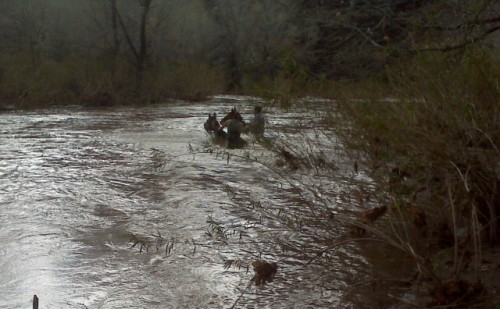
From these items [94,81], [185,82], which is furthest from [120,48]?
[185,82]

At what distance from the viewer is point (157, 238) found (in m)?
9.70

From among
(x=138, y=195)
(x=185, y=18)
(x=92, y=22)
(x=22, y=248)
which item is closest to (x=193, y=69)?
(x=185, y=18)

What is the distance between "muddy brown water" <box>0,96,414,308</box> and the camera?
7.59m

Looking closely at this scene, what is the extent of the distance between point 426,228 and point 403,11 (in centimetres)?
275

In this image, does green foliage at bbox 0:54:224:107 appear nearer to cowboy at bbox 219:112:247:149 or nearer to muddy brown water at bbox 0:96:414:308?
muddy brown water at bbox 0:96:414:308

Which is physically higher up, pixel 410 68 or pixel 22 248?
pixel 410 68

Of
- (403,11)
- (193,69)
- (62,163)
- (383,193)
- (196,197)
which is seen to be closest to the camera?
(383,193)

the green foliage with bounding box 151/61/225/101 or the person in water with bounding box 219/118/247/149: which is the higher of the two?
the green foliage with bounding box 151/61/225/101

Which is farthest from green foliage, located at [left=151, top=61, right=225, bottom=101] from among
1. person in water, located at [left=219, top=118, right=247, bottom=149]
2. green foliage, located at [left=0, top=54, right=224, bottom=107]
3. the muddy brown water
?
person in water, located at [left=219, top=118, right=247, bottom=149]

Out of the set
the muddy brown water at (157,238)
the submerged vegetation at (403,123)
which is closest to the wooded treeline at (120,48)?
the muddy brown water at (157,238)

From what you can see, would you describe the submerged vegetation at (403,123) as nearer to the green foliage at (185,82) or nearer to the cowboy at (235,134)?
the cowboy at (235,134)

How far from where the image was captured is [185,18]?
147ft

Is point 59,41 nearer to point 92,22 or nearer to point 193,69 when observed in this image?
point 92,22

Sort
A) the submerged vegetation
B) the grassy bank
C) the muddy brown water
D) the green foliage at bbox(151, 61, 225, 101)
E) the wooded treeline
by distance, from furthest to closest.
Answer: the green foliage at bbox(151, 61, 225, 101)
the wooded treeline
the muddy brown water
the submerged vegetation
the grassy bank
